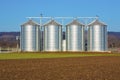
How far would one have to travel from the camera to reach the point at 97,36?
9219cm

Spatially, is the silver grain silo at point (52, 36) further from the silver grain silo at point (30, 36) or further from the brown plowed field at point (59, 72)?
the brown plowed field at point (59, 72)

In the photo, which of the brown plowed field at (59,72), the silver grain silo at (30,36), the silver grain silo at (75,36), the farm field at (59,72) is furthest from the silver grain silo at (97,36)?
the brown plowed field at (59,72)

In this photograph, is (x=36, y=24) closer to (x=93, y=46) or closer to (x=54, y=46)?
(x=54, y=46)

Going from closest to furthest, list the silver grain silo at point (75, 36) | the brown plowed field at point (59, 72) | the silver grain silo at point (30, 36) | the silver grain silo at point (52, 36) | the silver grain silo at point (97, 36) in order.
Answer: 1. the brown plowed field at point (59, 72)
2. the silver grain silo at point (97, 36)
3. the silver grain silo at point (30, 36)
4. the silver grain silo at point (75, 36)
5. the silver grain silo at point (52, 36)

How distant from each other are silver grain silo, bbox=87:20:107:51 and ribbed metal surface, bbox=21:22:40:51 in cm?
1422

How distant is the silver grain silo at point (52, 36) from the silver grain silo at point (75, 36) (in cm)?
230

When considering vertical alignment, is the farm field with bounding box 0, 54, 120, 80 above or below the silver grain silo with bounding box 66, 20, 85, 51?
below

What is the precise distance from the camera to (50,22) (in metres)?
96.6

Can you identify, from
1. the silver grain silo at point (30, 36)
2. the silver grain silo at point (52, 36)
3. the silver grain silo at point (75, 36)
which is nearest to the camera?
the silver grain silo at point (30, 36)

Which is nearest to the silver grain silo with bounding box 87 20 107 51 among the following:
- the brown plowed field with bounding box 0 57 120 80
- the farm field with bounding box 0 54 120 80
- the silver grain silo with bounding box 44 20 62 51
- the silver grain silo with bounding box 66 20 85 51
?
the silver grain silo with bounding box 66 20 85 51

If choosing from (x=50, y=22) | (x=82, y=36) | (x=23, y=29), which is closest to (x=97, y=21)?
(x=82, y=36)

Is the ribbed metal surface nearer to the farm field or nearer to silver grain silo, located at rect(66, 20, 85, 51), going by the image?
silver grain silo, located at rect(66, 20, 85, 51)

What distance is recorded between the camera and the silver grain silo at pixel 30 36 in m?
92.3

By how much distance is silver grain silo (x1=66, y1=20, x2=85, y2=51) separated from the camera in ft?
304
